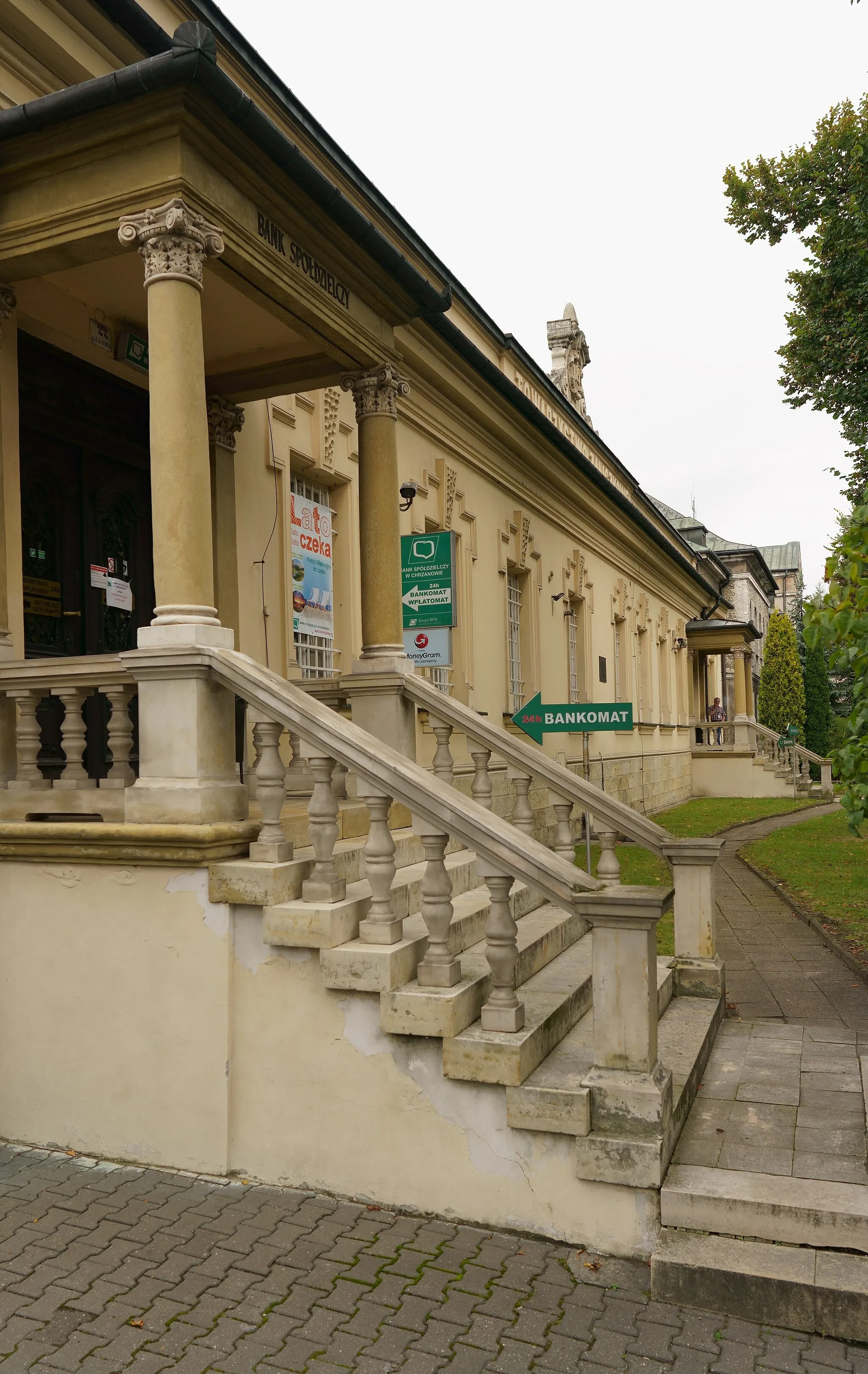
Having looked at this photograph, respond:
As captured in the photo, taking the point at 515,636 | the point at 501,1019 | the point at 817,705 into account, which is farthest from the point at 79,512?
the point at 817,705

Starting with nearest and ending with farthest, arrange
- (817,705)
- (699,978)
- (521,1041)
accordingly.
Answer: (521,1041) < (699,978) < (817,705)

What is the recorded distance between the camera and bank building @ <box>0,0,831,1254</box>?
13.3 feet

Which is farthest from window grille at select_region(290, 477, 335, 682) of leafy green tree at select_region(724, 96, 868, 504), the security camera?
leafy green tree at select_region(724, 96, 868, 504)

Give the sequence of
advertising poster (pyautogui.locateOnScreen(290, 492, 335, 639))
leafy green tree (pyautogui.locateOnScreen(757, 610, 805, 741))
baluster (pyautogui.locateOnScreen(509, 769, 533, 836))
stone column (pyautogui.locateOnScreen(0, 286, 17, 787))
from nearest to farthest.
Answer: stone column (pyautogui.locateOnScreen(0, 286, 17, 787)) → baluster (pyautogui.locateOnScreen(509, 769, 533, 836)) → advertising poster (pyautogui.locateOnScreen(290, 492, 335, 639)) → leafy green tree (pyautogui.locateOnScreen(757, 610, 805, 741))

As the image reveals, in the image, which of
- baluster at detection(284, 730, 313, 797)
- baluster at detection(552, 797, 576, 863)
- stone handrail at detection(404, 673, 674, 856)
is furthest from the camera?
baluster at detection(284, 730, 313, 797)

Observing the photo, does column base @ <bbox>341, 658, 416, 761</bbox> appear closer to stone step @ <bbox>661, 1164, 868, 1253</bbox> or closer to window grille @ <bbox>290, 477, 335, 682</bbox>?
window grille @ <bbox>290, 477, 335, 682</bbox>

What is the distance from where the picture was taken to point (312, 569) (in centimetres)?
896

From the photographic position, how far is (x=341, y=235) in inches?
233

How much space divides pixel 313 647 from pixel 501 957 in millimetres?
5227

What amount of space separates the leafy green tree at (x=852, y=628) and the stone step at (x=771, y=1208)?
1960 mm

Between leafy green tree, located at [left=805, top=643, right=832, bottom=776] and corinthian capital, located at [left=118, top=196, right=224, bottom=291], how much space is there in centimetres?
4918

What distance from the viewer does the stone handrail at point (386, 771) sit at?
4066 millimetres

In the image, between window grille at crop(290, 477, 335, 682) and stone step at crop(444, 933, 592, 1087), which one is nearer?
stone step at crop(444, 933, 592, 1087)

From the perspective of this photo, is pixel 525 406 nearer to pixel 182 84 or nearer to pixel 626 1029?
pixel 182 84
